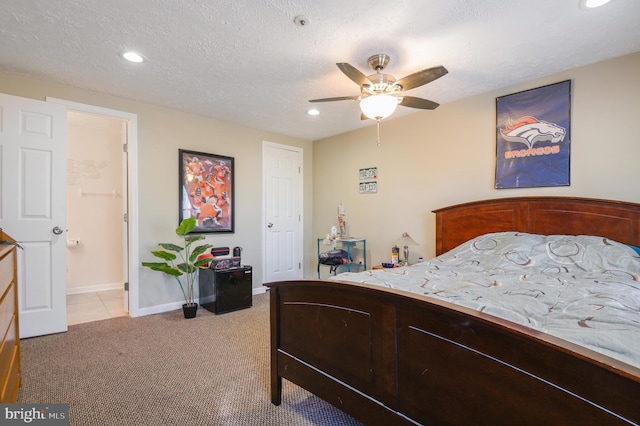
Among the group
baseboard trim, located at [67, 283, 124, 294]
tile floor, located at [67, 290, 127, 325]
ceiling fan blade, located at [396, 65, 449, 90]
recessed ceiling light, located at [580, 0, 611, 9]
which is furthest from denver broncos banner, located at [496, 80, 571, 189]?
baseboard trim, located at [67, 283, 124, 294]

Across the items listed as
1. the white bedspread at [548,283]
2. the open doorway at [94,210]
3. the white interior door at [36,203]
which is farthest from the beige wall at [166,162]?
the white bedspread at [548,283]

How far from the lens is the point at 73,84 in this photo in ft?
9.90

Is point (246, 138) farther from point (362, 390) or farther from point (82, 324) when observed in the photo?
point (362, 390)

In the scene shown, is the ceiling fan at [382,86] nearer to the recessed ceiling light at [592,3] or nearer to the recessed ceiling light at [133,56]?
the recessed ceiling light at [592,3]

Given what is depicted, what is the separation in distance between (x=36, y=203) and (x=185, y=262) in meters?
1.48

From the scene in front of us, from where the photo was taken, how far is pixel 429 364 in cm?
121

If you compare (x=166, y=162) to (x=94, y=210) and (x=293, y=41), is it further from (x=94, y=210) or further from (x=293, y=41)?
(x=293, y=41)

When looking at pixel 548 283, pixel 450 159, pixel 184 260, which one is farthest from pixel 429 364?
pixel 184 260

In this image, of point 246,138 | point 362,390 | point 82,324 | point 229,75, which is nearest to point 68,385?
point 82,324

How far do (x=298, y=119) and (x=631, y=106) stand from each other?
3.20m

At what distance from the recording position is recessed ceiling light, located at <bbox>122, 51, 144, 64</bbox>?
7.88 ft

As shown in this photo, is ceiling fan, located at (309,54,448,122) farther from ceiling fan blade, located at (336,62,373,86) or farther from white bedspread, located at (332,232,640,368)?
white bedspread, located at (332,232,640,368)

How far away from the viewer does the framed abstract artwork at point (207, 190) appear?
382 cm

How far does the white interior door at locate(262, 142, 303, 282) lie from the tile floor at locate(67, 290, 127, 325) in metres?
1.97
